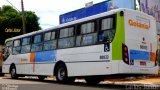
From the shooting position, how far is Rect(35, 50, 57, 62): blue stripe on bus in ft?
62.9

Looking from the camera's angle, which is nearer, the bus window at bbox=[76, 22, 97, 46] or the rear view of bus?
the rear view of bus

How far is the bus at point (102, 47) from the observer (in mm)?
14766

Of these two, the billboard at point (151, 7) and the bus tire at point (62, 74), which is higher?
the billboard at point (151, 7)

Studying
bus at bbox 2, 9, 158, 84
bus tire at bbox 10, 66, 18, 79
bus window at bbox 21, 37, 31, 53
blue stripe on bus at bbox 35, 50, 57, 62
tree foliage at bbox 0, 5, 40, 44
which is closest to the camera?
bus at bbox 2, 9, 158, 84

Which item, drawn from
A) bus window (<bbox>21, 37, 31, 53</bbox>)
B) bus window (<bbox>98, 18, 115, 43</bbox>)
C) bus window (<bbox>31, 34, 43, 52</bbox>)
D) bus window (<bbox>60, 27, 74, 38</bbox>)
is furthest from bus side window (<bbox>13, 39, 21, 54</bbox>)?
bus window (<bbox>98, 18, 115, 43</bbox>)

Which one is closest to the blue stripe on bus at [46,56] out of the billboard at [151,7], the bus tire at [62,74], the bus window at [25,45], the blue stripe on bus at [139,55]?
the bus tire at [62,74]

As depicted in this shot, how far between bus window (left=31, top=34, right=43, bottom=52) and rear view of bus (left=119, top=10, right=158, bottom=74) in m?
6.88

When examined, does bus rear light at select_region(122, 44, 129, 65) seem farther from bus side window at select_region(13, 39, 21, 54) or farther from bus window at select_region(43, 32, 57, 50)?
bus side window at select_region(13, 39, 21, 54)

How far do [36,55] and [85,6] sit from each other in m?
11.6

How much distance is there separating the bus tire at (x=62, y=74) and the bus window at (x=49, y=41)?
3.98 feet

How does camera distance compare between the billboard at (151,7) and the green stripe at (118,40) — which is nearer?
the green stripe at (118,40)

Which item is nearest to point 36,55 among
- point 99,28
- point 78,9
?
point 99,28

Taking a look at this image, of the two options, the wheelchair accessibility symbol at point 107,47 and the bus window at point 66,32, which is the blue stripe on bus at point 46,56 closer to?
the bus window at point 66,32

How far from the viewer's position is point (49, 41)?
19.7m
